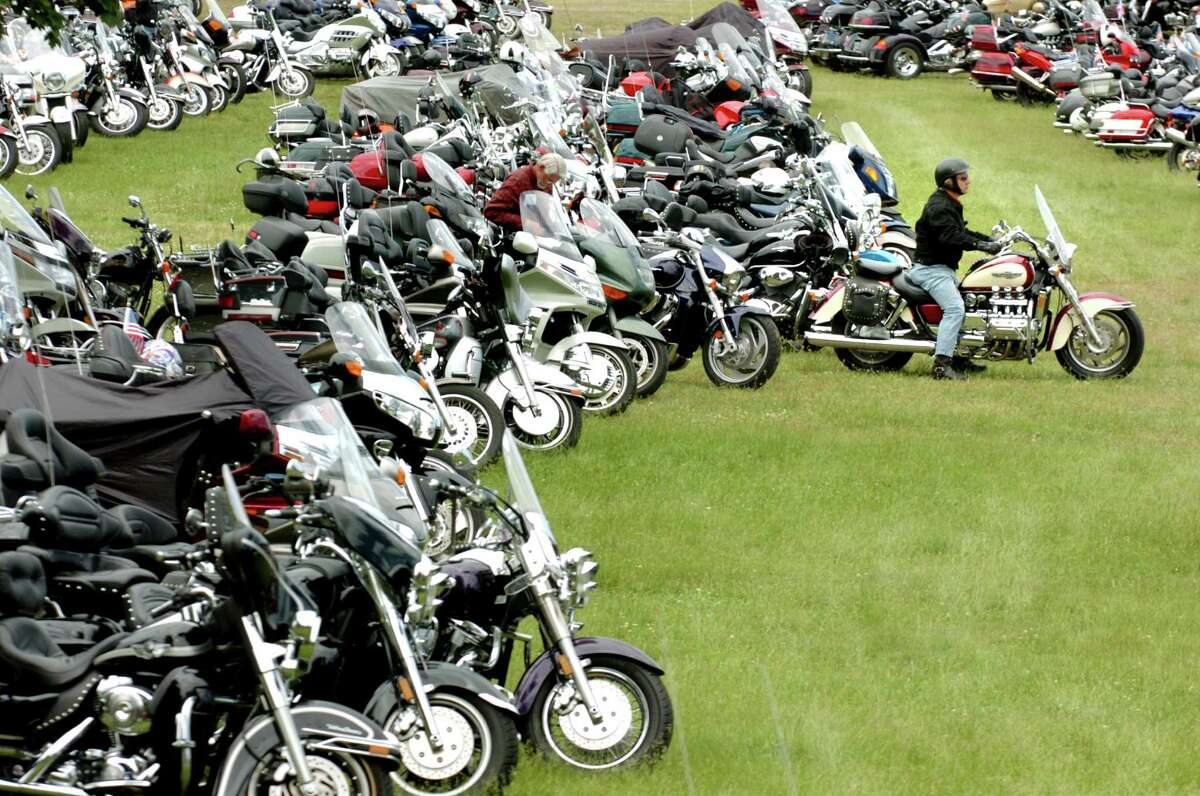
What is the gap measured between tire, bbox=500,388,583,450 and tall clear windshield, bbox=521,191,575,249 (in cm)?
161

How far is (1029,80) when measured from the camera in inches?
1289

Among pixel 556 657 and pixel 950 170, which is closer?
pixel 556 657

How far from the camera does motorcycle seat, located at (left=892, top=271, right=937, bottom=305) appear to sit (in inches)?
567

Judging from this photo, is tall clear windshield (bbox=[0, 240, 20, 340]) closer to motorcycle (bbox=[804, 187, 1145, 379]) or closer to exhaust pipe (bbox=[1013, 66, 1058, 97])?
motorcycle (bbox=[804, 187, 1145, 379])

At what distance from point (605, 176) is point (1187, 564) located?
9.43m

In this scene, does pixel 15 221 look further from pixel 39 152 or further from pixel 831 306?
pixel 39 152

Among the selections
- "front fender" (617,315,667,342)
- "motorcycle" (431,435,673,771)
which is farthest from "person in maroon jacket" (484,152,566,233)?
"motorcycle" (431,435,673,771)

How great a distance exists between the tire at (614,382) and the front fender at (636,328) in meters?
0.49

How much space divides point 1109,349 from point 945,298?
1.55 metres

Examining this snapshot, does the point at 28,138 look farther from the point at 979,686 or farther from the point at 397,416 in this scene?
the point at 979,686

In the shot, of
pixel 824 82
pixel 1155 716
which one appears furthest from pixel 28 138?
pixel 824 82

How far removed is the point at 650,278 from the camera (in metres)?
13.3

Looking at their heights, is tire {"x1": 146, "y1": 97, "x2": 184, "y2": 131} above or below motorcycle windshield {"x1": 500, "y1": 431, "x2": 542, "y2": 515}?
below

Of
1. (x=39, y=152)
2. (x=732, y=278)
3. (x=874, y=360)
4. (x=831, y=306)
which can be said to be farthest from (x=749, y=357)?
(x=39, y=152)
